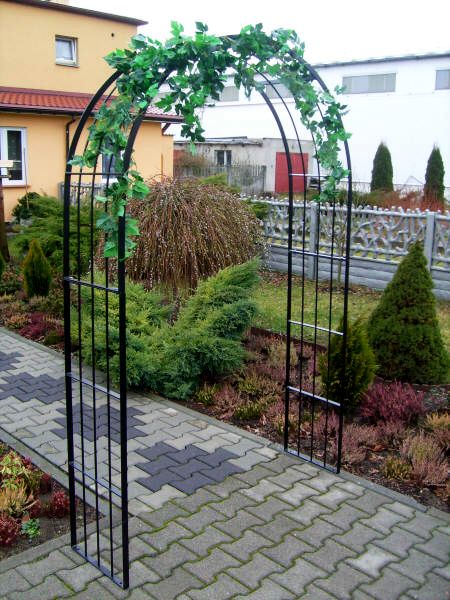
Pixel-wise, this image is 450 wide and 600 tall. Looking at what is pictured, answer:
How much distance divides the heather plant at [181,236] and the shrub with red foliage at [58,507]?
384cm

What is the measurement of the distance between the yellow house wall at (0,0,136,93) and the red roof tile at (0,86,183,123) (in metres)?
0.28

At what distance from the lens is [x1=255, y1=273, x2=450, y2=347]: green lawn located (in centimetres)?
823

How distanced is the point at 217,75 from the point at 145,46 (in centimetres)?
51

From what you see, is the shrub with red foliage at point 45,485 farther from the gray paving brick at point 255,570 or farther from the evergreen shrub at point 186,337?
the evergreen shrub at point 186,337

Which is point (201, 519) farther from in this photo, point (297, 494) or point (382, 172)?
point (382, 172)

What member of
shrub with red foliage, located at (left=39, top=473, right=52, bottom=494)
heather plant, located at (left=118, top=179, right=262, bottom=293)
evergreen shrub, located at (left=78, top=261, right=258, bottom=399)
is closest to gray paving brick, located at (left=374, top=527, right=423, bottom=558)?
shrub with red foliage, located at (left=39, top=473, right=52, bottom=494)

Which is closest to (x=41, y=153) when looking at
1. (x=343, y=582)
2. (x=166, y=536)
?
(x=166, y=536)

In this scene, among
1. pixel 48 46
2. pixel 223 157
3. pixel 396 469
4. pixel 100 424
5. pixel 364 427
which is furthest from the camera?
pixel 223 157

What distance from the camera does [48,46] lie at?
18625 millimetres

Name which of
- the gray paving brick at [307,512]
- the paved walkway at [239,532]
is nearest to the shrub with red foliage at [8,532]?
Answer: the paved walkway at [239,532]

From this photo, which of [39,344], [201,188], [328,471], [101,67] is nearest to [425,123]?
[101,67]

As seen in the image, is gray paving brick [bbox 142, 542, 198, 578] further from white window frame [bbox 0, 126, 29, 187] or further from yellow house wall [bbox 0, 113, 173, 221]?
white window frame [bbox 0, 126, 29, 187]

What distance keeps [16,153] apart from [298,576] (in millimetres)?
15926

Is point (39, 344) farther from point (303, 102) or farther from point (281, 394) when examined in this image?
point (303, 102)
